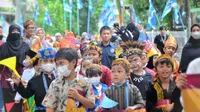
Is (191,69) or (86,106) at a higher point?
(191,69)

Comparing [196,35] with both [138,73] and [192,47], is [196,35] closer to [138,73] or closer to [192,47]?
[192,47]

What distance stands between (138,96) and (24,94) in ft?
5.42

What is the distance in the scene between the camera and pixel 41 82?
27.1 ft

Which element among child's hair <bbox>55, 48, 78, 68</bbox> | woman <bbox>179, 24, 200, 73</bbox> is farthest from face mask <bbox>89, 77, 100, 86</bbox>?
woman <bbox>179, 24, 200, 73</bbox>

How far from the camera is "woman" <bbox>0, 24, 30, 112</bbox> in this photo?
37.8 feet

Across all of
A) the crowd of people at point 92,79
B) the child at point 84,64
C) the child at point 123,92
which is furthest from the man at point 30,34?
the child at point 123,92

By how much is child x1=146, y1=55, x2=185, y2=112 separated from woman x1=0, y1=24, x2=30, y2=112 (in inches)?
177

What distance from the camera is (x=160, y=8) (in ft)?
122

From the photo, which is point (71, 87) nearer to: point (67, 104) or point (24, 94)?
point (67, 104)

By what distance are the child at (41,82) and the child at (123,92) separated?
1043mm

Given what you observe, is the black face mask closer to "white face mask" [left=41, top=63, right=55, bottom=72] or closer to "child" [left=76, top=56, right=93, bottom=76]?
"child" [left=76, top=56, right=93, bottom=76]

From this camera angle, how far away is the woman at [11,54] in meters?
11.5

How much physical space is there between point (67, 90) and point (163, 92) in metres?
1.30

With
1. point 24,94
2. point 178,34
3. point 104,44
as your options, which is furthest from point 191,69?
point 178,34
